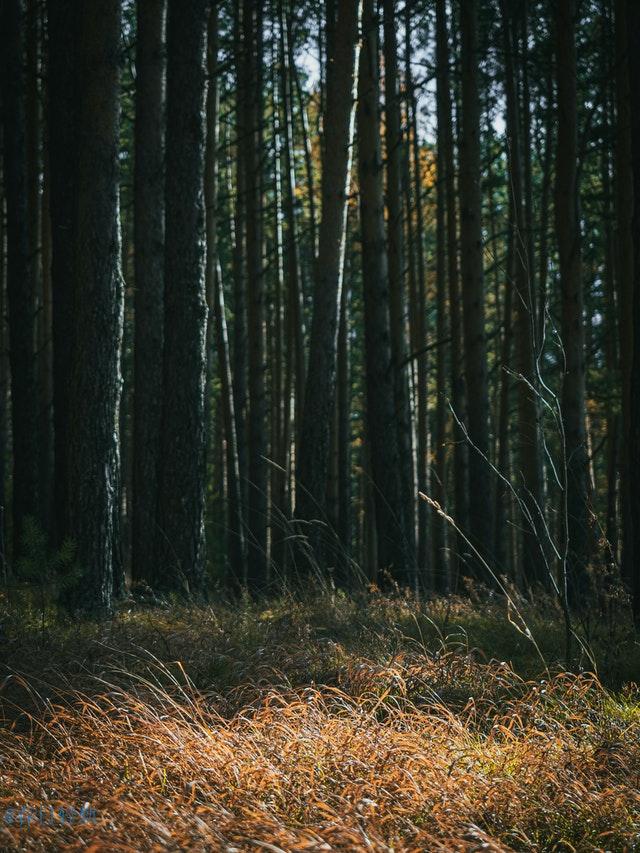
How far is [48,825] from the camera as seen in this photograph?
2.71 m

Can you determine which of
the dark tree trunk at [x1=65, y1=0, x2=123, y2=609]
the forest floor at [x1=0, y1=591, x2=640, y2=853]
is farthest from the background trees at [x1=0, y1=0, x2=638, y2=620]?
the forest floor at [x1=0, y1=591, x2=640, y2=853]

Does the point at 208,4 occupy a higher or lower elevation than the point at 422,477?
higher

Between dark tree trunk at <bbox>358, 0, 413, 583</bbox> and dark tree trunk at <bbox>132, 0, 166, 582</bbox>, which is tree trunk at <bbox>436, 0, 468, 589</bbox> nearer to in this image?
dark tree trunk at <bbox>358, 0, 413, 583</bbox>

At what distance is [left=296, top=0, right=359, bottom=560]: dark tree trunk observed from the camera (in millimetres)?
9266

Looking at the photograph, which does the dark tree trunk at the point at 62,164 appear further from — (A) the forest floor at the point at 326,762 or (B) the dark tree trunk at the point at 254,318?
(B) the dark tree trunk at the point at 254,318

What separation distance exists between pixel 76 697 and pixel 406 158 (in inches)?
559

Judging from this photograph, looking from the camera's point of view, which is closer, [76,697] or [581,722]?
[581,722]

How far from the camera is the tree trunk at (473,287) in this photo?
37.1 ft

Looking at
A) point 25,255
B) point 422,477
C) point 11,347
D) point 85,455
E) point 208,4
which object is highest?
point 208,4

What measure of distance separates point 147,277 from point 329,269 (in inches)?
79.8

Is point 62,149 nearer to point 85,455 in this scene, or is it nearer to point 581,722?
point 85,455

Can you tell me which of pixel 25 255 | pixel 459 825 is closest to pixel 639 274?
pixel 459 825

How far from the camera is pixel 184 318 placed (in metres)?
8.45

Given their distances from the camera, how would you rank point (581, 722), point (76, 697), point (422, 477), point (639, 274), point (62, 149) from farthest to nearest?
point (422, 477) < point (62, 149) < point (639, 274) < point (76, 697) < point (581, 722)
